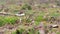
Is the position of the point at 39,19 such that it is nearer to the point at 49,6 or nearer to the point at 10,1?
the point at 49,6

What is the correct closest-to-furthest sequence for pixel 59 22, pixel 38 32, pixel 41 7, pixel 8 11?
pixel 38 32 → pixel 59 22 → pixel 8 11 → pixel 41 7

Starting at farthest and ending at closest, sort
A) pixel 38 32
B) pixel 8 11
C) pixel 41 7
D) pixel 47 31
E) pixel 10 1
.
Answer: pixel 10 1 < pixel 41 7 < pixel 8 11 < pixel 47 31 < pixel 38 32

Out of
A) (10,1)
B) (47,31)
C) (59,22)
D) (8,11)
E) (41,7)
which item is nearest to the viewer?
(47,31)

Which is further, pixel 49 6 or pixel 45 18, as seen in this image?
pixel 49 6

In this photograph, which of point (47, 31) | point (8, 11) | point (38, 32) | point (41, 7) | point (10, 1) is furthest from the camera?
point (10, 1)

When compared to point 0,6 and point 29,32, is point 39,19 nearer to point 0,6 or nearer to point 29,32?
point 29,32

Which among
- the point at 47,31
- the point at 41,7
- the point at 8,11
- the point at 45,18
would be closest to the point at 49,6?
the point at 41,7

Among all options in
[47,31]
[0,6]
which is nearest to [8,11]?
[0,6]

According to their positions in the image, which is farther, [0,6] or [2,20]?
[0,6]
